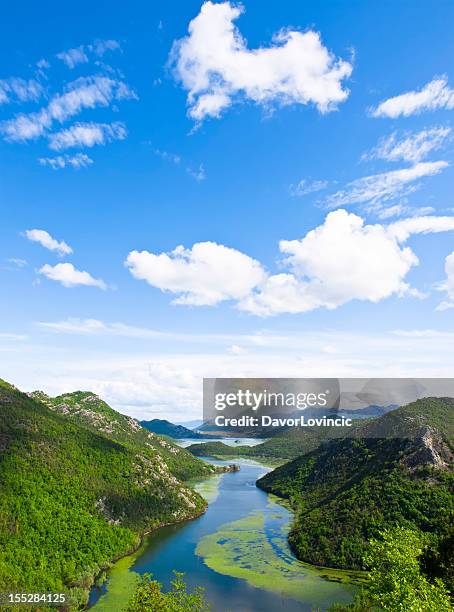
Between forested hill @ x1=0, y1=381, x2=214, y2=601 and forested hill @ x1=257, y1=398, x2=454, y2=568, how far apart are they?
2216 inches

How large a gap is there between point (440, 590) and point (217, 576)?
7406cm

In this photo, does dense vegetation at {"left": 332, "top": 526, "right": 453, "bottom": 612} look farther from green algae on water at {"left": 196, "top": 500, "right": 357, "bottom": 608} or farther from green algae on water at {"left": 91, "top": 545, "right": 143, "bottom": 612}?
green algae on water at {"left": 91, "top": 545, "right": 143, "bottom": 612}

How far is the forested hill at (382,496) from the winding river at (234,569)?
7.34 m

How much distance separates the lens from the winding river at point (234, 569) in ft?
299

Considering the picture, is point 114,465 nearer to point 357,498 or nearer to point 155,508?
point 155,508

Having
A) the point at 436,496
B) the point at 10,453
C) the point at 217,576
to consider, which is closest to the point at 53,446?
the point at 10,453

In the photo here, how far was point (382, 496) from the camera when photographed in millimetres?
120625

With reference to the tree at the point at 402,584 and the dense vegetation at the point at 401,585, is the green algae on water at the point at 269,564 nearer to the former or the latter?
the dense vegetation at the point at 401,585

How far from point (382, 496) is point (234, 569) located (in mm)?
48342

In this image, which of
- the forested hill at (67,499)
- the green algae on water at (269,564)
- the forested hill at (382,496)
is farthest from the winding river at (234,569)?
the forested hill at (382,496)

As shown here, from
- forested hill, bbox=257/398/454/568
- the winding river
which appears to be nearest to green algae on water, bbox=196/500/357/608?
the winding river

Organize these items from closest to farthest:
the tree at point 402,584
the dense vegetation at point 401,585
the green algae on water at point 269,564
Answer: the tree at point 402,584 → the dense vegetation at point 401,585 → the green algae on water at point 269,564

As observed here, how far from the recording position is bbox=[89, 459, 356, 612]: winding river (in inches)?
3588

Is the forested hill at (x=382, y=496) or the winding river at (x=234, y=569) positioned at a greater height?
the forested hill at (x=382, y=496)
